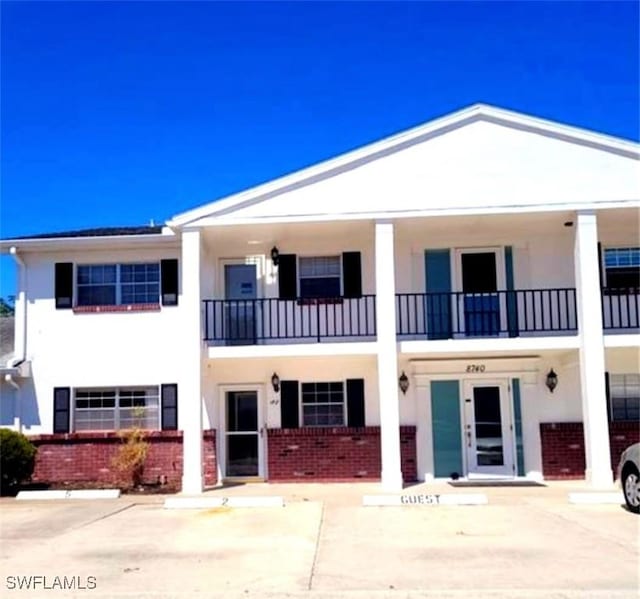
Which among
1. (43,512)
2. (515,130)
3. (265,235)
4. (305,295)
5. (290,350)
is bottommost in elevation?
(43,512)

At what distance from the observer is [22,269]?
55.0 feet

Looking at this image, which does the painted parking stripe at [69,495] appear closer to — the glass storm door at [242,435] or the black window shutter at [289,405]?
the glass storm door at [242,435]

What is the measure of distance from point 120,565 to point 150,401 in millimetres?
8717

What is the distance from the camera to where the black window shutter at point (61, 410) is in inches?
635

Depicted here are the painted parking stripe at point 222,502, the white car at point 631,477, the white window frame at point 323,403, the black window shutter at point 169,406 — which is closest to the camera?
the white car at point 631,477

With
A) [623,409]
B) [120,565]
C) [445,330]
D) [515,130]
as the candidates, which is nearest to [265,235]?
[445,330]

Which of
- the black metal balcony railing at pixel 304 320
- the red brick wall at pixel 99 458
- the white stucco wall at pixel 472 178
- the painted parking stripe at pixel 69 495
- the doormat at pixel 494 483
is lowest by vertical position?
the doormat at pixel 494 483

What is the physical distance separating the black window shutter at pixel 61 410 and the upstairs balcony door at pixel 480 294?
8369 mm

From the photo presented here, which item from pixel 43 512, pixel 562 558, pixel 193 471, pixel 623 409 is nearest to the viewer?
pixel 562 558

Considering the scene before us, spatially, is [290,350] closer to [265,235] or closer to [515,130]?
[265,235]

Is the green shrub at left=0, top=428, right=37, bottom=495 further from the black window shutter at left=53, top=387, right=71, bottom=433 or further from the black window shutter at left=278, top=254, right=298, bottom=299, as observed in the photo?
the black window shutter at left=278, top=254, right=298, bottom=299

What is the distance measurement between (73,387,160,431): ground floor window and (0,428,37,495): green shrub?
169 cm

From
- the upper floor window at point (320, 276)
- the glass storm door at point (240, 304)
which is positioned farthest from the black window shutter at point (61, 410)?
the upper floor window at point (320, 276)

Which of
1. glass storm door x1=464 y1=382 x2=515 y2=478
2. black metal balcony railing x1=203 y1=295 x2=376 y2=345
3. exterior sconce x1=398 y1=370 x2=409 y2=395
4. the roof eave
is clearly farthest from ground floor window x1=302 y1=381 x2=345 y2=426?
the roof eave
